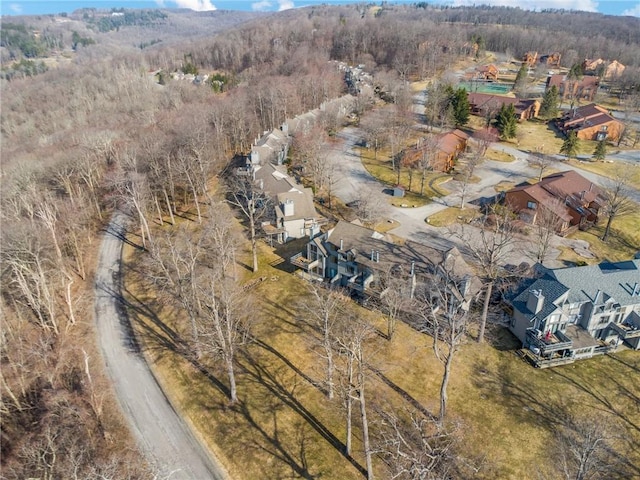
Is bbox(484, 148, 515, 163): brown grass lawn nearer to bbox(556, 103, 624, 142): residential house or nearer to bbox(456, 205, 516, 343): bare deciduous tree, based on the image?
bbox(556, 103, 624, 142): residential house

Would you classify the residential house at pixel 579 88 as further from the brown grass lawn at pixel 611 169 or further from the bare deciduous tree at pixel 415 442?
the bare deciduous tree at pixel 415 442

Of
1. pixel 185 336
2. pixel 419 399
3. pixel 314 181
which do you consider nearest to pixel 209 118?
pixel 314 181

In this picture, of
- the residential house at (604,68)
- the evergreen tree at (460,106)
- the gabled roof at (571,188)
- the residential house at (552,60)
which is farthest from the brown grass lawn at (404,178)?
the residential house at (552,60)

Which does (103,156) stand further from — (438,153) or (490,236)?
(490,236)

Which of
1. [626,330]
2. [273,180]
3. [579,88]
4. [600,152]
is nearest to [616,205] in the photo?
[626,330]

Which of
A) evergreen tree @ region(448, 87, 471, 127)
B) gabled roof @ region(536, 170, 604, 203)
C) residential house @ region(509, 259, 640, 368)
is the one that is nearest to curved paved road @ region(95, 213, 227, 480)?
residential house @ region(509, 259, 640, 368)

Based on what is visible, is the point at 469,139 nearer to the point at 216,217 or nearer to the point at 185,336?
the point at 216,217
